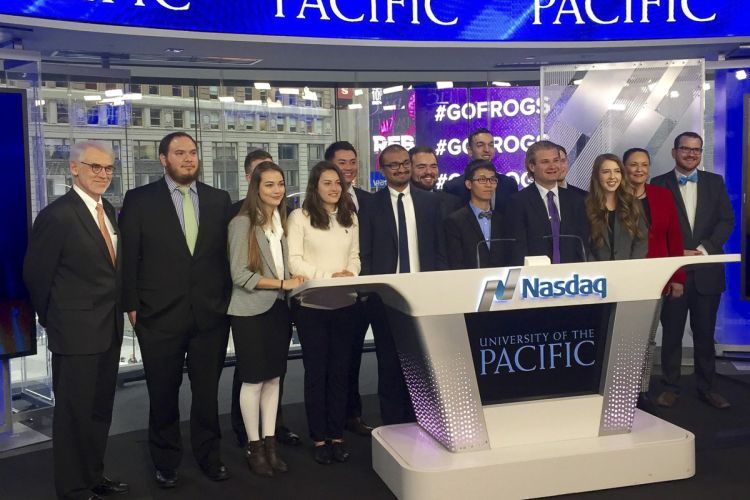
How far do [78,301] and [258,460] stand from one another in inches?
47.4

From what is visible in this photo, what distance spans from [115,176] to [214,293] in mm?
2524

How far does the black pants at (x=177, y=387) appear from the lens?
4195mm

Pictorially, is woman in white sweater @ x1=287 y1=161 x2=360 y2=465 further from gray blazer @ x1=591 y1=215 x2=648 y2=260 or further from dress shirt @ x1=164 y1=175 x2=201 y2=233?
gray blazer @ x1=591 y1=215 x2=648 y2=260

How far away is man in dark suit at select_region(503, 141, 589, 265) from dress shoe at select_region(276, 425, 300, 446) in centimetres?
157

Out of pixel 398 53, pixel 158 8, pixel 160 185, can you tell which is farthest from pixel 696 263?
pixel 158 8

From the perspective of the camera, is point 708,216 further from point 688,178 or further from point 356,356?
point 356,356

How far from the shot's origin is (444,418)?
3.84m

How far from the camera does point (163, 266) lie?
413 centimetres

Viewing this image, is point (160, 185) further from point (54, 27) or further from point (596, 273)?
point (596, 273)

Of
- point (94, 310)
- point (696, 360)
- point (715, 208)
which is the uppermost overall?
point (715, 208)

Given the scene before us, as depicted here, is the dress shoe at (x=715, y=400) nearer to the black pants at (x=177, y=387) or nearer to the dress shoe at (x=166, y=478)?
the black pants at (x=177, y=387)

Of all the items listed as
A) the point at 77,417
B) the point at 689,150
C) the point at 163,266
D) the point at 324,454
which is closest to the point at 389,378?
the point at 324,454

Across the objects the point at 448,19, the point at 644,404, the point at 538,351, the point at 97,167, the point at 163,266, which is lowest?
the point at 644,404

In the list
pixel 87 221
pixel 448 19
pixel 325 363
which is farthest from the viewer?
pixel 448 19
